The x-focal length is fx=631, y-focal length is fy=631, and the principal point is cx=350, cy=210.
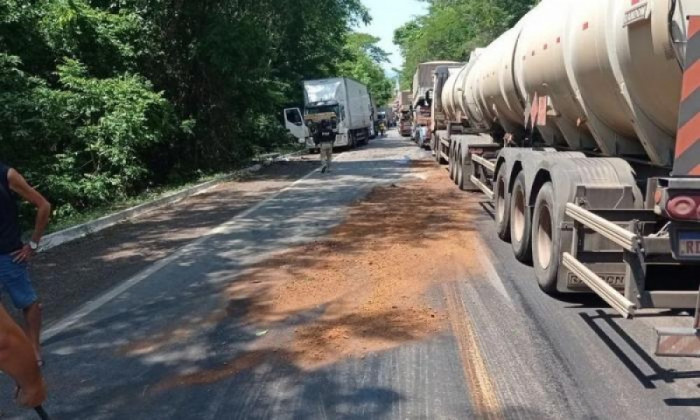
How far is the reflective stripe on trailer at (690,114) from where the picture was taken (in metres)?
3.78

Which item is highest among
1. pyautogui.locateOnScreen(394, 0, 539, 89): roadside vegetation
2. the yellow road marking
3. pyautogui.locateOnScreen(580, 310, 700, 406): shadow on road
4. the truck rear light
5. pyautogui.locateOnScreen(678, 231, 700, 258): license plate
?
pyautogui.locateOnScreen(394, 0, 539, 89): roadside vegetation

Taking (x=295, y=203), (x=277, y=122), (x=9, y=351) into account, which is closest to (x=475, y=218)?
(x=295, y=203)

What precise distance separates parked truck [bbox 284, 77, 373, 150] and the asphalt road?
75.9 feet


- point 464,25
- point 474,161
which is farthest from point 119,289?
point 464,25

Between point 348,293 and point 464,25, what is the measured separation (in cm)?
4337

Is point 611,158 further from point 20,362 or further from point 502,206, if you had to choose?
point 20,362

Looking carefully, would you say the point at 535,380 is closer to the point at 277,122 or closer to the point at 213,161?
the point at 213,161

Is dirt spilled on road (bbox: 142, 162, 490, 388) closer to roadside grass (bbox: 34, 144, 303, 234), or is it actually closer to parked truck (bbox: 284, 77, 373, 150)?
roadside grass (bbox: 34, 144, 303, 234)

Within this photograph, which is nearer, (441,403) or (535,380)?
(441,403)

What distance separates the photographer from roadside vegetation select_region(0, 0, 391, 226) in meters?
13.1

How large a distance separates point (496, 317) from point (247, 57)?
1516 centimetres

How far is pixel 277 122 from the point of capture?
33906 mm

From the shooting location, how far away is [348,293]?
6375mm

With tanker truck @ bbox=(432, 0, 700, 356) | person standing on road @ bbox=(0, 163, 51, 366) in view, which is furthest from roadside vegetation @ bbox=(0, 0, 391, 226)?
tanker truck @ bbox=(432, 0, 700, 356)
